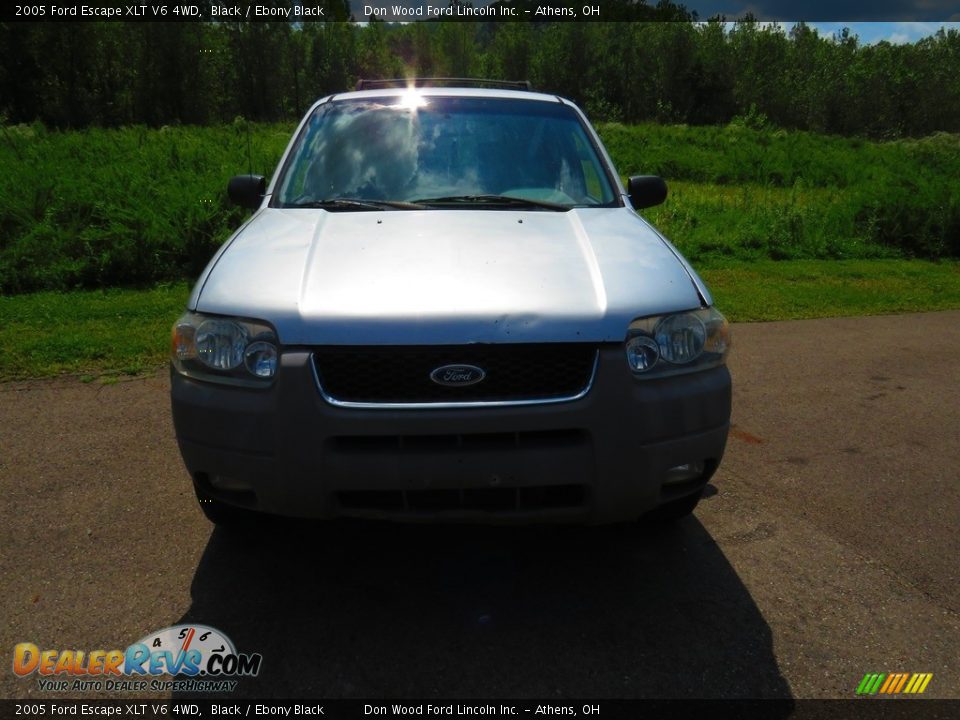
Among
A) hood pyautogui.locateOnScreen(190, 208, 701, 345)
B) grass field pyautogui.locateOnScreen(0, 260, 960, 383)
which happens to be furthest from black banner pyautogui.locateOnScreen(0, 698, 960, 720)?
grass field pyautogui.locateOnScreen(0, 260, 960, 383)

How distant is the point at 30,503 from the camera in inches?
138

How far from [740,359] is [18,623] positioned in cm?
515

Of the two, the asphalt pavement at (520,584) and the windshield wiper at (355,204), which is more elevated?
the windshield wiper at (355,204)

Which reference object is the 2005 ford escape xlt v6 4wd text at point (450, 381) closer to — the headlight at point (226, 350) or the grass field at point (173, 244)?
the headlight at point (226, 350)

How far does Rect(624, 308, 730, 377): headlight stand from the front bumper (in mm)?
65

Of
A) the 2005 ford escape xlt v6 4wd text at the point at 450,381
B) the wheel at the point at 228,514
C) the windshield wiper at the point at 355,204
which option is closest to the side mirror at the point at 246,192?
the windshield wiper at the point at 355,204

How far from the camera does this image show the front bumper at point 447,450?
2361 mm

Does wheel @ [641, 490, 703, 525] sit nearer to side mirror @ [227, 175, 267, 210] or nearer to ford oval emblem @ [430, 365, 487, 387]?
ford oval emblem @ [430, 365, 487, 387]

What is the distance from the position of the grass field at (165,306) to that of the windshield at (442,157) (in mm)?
2492

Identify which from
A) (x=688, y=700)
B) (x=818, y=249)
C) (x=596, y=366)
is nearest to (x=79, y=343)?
(x=596, y=366)

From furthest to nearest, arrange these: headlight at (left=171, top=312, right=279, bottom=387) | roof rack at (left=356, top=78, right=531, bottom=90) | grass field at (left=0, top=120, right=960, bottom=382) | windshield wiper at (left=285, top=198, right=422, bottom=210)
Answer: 1. grass field at (left=0, top=120, right=960, bottom=382)
2. roof rack at (left=356, top=78, right=531, bottom=90)
3. windshield wiper at (left=285, top=198, right=422, bottom=210)
4. headlight at (left=171, top=312, right=279, bottom=387)

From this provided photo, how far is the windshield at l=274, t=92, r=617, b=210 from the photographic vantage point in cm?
361

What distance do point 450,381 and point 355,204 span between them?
134 cm

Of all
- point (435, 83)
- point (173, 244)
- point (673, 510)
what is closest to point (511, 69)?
point (173, 244)
